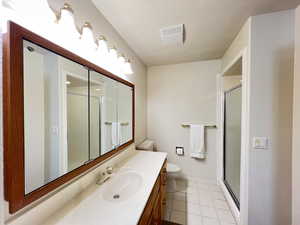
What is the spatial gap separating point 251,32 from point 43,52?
1.75m

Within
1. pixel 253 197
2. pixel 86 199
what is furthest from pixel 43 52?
pixel 253 197

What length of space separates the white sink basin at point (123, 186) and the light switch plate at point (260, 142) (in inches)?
46.4

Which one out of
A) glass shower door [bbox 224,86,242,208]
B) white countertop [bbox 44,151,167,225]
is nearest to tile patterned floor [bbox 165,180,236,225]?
glass shower door [bbox 224,86,242,208]

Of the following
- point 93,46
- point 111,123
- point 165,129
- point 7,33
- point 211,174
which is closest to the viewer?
point 7,33

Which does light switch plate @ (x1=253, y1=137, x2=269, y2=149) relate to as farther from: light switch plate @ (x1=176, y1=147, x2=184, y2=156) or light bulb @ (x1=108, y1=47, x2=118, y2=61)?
light bulb @ (x1=108, y1=47, x2=118, y2=61)

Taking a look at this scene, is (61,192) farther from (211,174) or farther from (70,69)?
(211,174)

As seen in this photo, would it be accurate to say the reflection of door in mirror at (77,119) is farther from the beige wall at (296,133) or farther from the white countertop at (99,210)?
the beige wall at (296,133)

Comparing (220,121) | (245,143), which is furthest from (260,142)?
(220,121)

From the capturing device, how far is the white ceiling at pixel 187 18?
1082mm

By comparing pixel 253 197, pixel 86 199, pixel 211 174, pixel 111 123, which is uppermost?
pixel 111 123

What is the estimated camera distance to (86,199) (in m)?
0.82

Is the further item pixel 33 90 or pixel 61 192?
pixel 61 192

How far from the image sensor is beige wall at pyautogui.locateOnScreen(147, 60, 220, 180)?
2.28 meters

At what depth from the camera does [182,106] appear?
2424 mm
